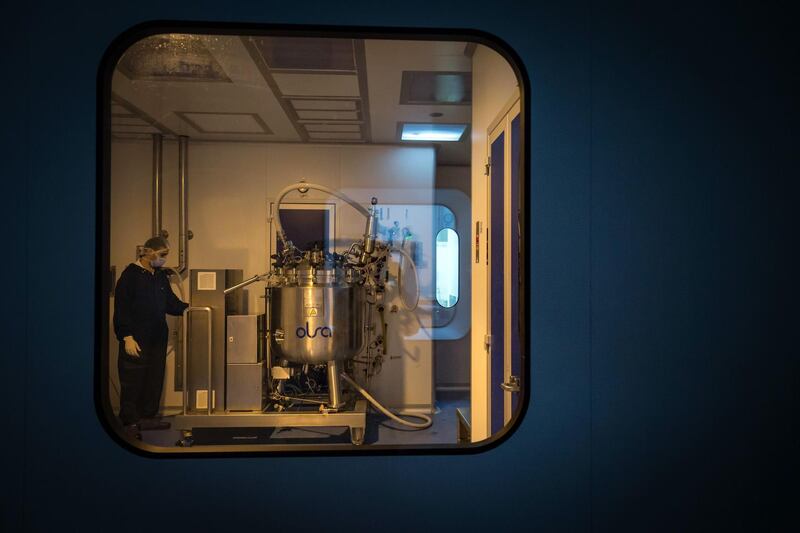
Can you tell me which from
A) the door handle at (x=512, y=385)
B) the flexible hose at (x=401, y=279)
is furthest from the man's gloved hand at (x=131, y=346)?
the door handle at (x=512, y=385)

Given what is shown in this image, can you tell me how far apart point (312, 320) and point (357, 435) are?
1.02 meters

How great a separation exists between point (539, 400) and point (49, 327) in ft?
4.37

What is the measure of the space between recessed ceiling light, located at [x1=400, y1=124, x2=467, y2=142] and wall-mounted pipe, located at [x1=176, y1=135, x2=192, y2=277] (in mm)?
2162

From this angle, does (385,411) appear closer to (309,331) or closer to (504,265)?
(309,331)

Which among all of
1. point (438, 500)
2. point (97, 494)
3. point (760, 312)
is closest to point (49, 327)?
point (97, 494)

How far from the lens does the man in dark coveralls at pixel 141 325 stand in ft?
13.0

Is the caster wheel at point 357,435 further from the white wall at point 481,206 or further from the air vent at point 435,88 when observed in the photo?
the air vent at point 435,88

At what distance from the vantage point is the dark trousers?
162 inches

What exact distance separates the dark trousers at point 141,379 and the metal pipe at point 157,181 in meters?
1.18

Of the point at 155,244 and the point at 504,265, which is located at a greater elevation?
the point at 155,244

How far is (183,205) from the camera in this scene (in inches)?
198

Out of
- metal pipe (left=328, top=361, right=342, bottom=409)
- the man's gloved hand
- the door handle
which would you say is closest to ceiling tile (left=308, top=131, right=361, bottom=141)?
→ metal pipe (left=328, top=361, right=342, bottom=409)

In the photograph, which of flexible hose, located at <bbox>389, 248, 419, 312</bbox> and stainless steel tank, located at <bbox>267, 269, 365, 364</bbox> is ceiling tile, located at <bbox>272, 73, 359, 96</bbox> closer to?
stainless steel tank, located at <bbox>267, 269, 365, 364</bbox>

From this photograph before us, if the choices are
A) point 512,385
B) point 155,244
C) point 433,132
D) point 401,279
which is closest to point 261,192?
point 155,244
